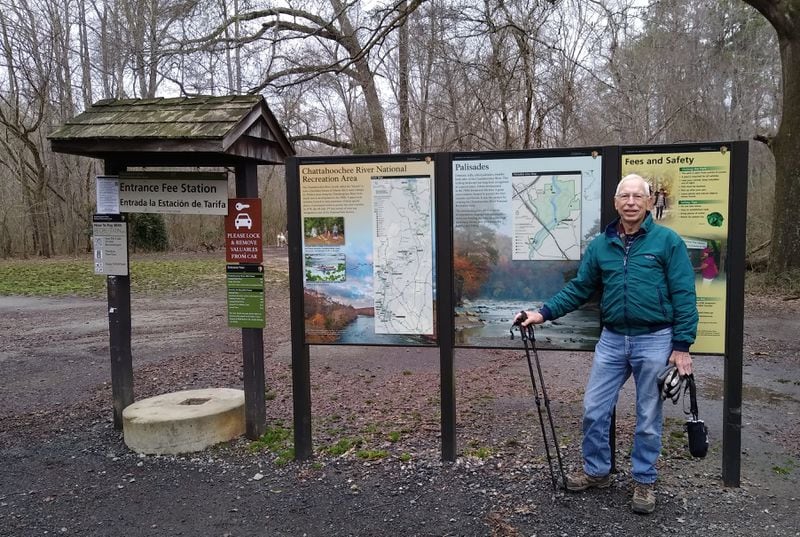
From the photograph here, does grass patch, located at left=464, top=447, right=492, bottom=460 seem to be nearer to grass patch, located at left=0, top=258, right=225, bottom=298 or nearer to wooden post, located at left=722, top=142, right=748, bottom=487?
wooden post, located at left=722, top=142, right=748, bottom=487

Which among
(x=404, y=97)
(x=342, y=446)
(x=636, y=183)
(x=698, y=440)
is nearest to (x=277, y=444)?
(x=342, y=446)

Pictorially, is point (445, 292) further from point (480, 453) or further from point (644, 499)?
point (644, 499)

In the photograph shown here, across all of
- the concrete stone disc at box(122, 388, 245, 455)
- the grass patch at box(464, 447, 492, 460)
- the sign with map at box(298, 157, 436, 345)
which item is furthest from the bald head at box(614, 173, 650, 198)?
the concrete stone disc at box(122, 388, 245, 455)

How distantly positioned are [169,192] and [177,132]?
0.65 metres

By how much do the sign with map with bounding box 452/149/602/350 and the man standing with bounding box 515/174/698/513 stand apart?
0.27 metres

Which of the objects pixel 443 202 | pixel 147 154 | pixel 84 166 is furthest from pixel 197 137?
pixel 84 166

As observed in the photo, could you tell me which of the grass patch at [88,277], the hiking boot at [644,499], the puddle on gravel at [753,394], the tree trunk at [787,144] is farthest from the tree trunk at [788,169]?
the grass patch at [88,277]

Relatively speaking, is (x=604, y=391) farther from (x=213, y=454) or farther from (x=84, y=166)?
(x=84, y=166)

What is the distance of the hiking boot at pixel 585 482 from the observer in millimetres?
3861

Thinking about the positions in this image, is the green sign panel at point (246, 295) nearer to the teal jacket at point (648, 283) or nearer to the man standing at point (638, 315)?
the man standing at point (638, 315)

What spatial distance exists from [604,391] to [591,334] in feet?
1.44

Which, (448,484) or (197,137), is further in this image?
(197,137)

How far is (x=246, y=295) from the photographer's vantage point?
4.87m

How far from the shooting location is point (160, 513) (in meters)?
3.84
